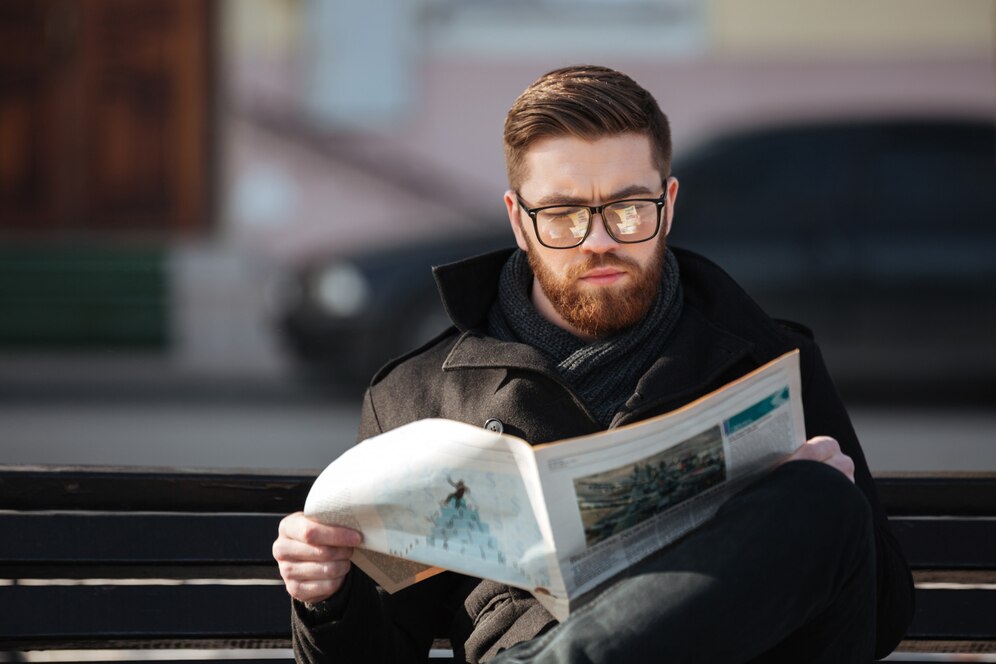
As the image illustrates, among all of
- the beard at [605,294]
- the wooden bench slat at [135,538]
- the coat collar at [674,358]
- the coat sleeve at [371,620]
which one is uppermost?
the beard at [605,294]

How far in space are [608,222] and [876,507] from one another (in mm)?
586

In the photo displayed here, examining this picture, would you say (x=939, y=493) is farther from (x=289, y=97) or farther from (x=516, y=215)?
(x=289, y=97)

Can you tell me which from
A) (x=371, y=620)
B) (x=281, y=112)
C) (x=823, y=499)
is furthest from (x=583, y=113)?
(x=281, y=112)

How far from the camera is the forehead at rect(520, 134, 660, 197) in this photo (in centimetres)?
227

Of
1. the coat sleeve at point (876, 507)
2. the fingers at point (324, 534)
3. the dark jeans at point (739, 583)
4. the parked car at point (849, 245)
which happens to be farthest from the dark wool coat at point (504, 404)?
the parked car at point (849, 245)

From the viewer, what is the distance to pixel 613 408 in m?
2.33

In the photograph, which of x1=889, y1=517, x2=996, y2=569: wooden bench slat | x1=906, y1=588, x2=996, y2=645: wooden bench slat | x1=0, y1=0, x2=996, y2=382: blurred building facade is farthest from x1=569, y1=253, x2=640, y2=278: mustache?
x1=0, y1=0, x2=996, y2=382: blurred building facade

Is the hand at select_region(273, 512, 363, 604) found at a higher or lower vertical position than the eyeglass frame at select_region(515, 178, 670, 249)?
lower

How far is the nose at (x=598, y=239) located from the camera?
2271 millimetres

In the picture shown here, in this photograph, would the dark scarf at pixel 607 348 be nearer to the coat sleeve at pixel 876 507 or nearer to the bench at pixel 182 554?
the coat sleeve at pixel 876 507

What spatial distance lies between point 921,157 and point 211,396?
4421 mm

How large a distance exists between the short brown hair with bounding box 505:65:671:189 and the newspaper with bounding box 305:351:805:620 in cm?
48

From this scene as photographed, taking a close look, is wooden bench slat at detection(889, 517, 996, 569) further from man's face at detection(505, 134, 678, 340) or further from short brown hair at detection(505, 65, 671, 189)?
short brown hair at detection(505, 65, 671, 189)

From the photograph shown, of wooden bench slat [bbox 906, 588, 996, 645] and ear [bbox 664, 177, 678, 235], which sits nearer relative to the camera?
ear [bbox 664, 177, 678, 235]
